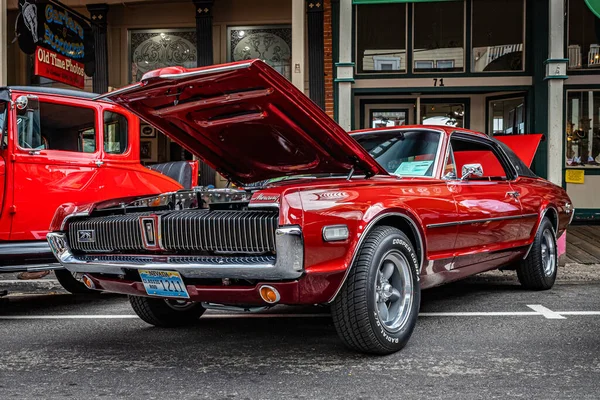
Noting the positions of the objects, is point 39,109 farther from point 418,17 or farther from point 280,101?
point 418,17

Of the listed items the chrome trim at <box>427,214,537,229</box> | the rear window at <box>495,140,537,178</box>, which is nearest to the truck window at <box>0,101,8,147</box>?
the chrome trim at <box>427,214,537,229</box>

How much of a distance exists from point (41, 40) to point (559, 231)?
26.4 feet

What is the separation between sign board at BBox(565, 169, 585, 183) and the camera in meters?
12.0

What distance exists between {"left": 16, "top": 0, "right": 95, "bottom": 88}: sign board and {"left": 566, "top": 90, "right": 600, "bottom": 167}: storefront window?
8791 millimetres

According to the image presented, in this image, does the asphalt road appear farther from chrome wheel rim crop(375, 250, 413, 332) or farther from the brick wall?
the brick wall

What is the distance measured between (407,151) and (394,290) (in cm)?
141

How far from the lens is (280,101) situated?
13.0 feet

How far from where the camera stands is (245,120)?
4.46 meters

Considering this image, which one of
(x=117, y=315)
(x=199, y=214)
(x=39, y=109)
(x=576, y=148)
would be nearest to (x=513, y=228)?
(x=199, y=214)

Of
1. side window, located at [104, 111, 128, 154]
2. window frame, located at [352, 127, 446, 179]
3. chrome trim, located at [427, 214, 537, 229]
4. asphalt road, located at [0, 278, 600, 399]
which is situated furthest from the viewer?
side window, located at [104, 111, 128, 154]

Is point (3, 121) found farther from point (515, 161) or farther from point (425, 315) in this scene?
point (515, 161)

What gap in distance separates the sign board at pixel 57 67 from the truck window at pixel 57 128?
410cm

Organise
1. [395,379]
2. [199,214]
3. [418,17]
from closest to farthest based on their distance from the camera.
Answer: [395,379] < [199,214] < [418,17]

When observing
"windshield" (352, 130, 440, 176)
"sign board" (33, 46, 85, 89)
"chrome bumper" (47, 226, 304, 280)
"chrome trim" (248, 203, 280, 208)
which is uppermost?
"sign board" (33, 46, 85, 89)
